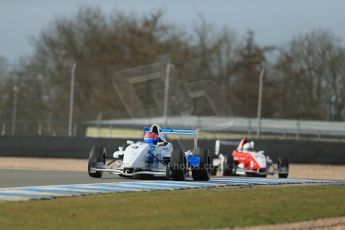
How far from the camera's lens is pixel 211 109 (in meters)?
52.3

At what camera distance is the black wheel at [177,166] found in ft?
68.5

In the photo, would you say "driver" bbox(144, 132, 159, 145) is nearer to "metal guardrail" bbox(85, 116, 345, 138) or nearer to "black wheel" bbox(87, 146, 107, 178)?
"black wheel" bbox(87, 146, 107, 178)

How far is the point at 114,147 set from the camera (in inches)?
1548

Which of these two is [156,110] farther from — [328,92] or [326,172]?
[326,172]

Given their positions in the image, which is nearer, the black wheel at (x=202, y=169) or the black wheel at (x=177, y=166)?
the black wheel at (x=177, y=166)

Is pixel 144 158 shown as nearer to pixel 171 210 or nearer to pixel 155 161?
pixel 155 161

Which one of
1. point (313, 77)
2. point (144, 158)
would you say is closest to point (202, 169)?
point (144, 158)

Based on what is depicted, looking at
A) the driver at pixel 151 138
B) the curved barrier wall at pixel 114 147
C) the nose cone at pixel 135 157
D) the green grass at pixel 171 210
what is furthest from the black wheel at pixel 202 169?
the curved barrier wall at pixel 114 147

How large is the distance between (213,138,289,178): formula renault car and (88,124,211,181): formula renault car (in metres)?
6.64

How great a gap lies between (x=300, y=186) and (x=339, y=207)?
197 inches

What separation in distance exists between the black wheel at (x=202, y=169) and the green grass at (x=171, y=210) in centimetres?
360

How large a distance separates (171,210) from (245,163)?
56.0 ft

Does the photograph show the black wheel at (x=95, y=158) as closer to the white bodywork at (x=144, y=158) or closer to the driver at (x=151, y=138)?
the white bodywork at (x=144, y=158)

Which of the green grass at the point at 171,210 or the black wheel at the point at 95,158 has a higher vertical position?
the black wheel at the point at 95,158
